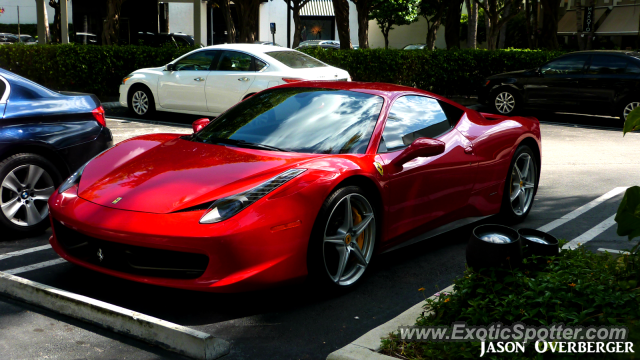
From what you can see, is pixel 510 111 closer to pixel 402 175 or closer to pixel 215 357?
pixel 402 175

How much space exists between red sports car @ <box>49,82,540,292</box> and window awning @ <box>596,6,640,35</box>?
33.1 m

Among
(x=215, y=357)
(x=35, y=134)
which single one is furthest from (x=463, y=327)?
(x=35, y=134)

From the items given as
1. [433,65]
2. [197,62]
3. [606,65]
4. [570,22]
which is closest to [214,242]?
[197,62]

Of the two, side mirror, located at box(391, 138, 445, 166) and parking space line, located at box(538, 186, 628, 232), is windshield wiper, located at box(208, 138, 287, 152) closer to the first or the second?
side mirror, located at box(391, 138, 445, 166)

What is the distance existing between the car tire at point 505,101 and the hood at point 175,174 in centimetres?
1270

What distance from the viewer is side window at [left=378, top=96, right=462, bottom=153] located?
4988 millimetres

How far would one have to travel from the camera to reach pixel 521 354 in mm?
3082

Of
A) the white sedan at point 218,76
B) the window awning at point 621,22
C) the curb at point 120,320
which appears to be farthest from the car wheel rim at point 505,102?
the window awning at point 621,22

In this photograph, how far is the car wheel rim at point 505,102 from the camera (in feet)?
53.6

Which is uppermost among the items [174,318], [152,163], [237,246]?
[152,163]

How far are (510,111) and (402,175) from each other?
12344 millimetres

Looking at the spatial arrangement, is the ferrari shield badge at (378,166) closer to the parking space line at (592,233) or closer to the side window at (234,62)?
the parking space line at (592,233)

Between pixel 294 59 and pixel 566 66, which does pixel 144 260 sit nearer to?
pixel 294 59

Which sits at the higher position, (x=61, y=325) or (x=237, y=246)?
(x=237, y=246)
